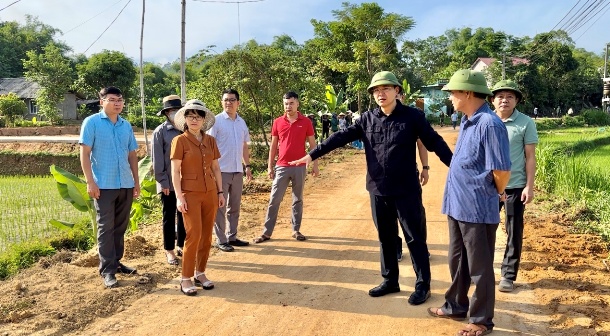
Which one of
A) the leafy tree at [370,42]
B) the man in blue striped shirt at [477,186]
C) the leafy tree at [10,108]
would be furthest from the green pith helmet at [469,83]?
the leafy tree at [10,108]

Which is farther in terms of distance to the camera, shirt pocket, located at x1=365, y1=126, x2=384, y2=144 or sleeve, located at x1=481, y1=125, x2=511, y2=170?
shirt pocket, located at x1=365, y1=126, x2=384, y2=144

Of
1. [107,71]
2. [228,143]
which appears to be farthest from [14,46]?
[228,143]

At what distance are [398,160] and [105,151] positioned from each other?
107 inches

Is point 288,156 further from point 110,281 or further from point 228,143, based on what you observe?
point 110,281

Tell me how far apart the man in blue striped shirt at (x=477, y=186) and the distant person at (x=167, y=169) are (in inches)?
114

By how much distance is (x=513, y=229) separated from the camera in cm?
452

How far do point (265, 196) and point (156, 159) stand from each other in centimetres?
437

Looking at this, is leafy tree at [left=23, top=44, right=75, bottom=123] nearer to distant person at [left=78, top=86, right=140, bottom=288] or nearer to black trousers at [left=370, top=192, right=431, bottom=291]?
distant person at [left=78, top=86, right=140, bottom=288]

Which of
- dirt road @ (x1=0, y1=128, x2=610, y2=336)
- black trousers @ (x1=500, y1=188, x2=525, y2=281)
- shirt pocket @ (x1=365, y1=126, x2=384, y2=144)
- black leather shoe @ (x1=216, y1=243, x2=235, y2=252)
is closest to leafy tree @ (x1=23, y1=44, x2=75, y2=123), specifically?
dirt road @ (x1=0, y1=128, x2=610, y2=336)

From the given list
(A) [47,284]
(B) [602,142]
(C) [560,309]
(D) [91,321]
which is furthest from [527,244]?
(B) [602,142]

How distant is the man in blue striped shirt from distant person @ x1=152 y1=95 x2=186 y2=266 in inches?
114

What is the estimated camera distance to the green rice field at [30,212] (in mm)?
8688

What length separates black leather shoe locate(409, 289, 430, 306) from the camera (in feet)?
13.7

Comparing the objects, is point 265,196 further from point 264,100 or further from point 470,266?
point 470,266
